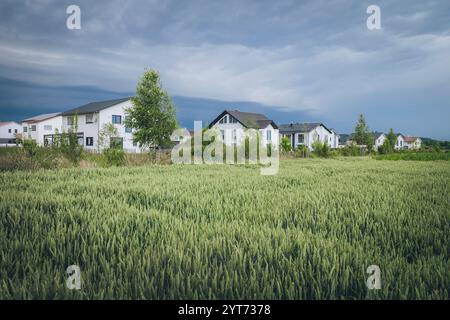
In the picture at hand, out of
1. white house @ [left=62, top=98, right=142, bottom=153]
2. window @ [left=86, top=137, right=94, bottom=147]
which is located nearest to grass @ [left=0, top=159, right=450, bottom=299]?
white house @ [left=62, top=98, right=142, bottom=153]

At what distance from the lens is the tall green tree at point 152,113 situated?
29594 millimetres

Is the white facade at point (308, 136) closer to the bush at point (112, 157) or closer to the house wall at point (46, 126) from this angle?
the house wall at point (46, 126)

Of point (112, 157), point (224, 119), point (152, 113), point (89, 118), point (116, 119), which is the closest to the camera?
point (112, 157)

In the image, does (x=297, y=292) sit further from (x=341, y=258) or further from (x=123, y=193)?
(x=123, y=193)

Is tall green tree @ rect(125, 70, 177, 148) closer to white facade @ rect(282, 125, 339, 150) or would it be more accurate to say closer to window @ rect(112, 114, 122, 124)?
window @ rect(112, 114, 122, 124)

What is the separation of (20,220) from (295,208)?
12.8ft

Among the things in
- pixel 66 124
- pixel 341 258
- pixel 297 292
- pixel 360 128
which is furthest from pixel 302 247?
pixel 360 128

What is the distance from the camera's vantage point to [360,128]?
61.3 m

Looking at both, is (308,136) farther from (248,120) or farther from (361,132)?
(248,120)

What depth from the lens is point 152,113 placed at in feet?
96.9

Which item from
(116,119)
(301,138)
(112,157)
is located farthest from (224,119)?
(112,157)

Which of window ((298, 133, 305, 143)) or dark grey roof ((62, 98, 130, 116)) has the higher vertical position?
dark grey roof ((62, 98, 130, 116))

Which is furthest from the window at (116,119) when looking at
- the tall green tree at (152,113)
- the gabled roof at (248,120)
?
the tall green tree at (152,113)

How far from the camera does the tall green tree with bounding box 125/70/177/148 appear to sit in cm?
2959
